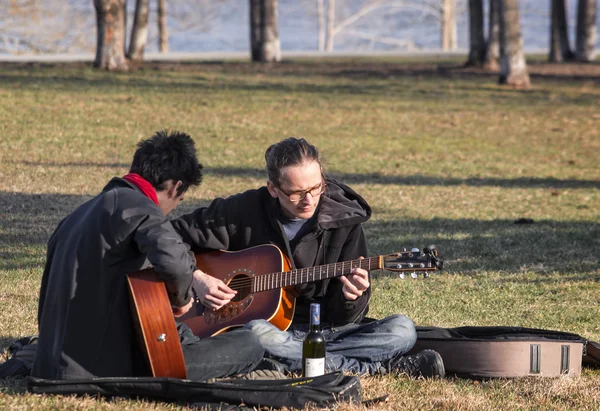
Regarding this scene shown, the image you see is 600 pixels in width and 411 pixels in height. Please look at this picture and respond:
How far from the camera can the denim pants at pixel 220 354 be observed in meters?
4.71

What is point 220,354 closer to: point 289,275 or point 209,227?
point 289,275

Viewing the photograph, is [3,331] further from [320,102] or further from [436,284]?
[320,102]

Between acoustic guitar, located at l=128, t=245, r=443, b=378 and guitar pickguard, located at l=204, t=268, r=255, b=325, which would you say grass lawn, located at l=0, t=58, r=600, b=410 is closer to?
acoustic guitar, located at l=128, t=245, r=443, b=378

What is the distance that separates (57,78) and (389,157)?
Result: 264 inches

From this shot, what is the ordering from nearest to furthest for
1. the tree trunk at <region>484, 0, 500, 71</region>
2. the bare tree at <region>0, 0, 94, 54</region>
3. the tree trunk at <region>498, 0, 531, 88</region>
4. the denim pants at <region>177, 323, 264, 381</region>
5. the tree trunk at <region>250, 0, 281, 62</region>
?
the denim pants at <region>177, 323, 264, 381</region> → the tree trunk at <region>498, 0, 531, 88</region> → the tree trunk at <region>250, 0, 281, 62</region> → the tree trunk at <region>484, 0, 500, 71</region> → the bare tree at <region>0, 0, 94, 54</region>

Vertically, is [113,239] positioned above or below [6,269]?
above

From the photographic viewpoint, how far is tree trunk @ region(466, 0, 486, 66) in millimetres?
23391

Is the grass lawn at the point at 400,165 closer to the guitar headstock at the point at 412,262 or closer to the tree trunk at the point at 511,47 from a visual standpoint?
the tree trunk at the point at 511,47

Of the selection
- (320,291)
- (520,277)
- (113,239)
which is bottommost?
(520,277)

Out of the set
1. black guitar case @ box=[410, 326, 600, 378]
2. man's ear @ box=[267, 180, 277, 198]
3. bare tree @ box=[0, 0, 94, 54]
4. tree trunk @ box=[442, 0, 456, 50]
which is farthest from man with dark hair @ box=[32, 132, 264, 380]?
tree trunk @ box=[442, 0, 456, 50]

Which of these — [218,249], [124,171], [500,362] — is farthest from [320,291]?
[124,171]

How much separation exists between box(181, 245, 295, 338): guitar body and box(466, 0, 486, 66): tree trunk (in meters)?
19.0

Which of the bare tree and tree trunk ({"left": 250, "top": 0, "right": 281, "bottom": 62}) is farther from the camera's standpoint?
the bare tree

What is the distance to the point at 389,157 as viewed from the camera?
14453 millimetres
